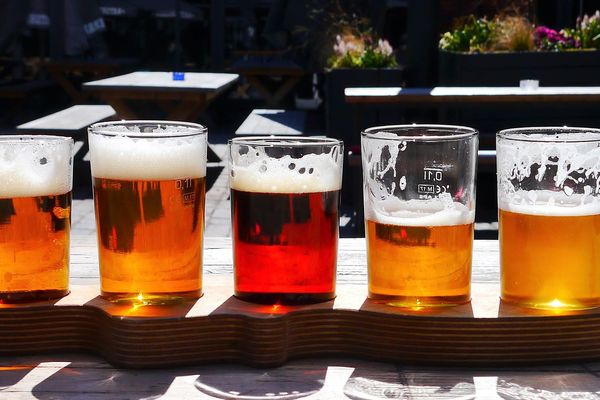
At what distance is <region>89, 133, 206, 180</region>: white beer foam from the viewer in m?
0.95

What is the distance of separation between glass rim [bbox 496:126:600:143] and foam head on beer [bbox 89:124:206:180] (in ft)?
1.04

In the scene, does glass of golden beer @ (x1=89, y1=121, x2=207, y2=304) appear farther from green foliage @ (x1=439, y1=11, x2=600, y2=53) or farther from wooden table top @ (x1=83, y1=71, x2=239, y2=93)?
green foliage @ (x1=439, y1=11, x2=600, y2=53)

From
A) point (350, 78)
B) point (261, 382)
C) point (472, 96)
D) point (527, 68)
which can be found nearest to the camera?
point (261, 382)

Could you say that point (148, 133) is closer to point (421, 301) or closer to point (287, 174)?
point (287, 174)

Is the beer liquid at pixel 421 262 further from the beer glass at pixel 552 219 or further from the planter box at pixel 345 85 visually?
the planter box at pixel 345 85

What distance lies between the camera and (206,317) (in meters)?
0.92

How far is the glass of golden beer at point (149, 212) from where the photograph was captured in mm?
940

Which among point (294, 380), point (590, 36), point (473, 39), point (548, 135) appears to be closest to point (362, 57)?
point (473, 39)

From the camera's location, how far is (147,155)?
3.17 ft

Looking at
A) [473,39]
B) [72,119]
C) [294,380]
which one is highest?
[473,39]

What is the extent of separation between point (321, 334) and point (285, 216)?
13cm

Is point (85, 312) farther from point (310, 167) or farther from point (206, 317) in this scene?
point (310, 167)

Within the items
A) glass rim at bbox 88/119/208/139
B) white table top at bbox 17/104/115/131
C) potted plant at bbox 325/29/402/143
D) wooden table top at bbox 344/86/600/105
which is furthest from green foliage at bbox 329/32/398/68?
glass rim at bbox 88/119/208/139

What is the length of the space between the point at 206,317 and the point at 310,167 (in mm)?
185
